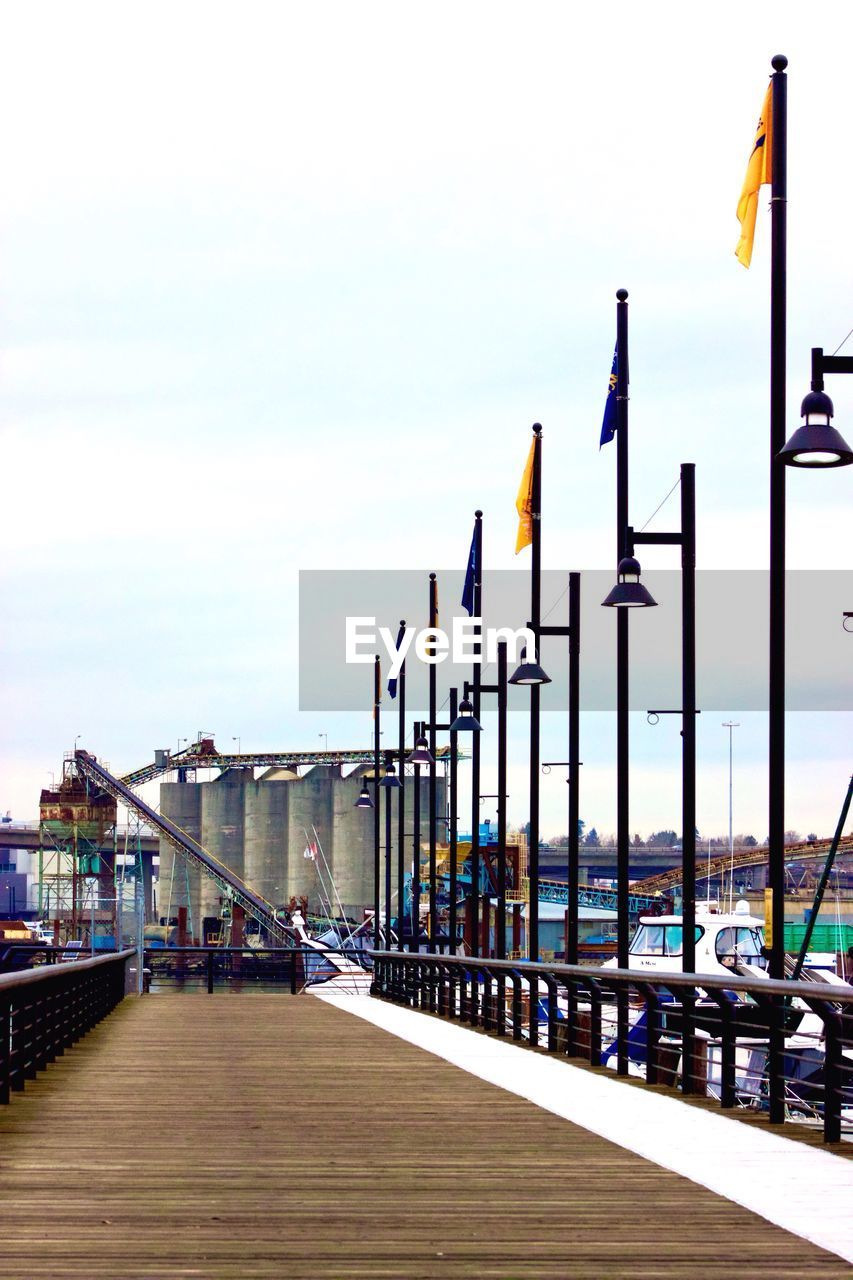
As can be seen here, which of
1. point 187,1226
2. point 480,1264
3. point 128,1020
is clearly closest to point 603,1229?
point 480,1264

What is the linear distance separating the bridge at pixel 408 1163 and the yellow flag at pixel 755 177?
22.3 feet

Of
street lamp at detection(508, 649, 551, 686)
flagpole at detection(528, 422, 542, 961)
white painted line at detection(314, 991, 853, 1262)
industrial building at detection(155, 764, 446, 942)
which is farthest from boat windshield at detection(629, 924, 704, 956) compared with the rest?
industrial building at detection(155, 764, 446, 942)

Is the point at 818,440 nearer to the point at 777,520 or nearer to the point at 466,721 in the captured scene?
the point at 777,520

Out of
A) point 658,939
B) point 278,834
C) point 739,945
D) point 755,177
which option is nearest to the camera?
point 755,177

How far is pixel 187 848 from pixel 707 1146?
4551 inches

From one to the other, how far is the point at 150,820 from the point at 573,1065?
110145 millimetres

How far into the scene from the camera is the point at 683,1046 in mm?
15594

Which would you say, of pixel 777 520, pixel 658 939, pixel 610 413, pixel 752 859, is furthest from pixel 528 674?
pixel 752 859

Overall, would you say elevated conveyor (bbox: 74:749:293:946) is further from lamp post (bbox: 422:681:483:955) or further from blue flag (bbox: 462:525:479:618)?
blue flag (bbox: 462:525:479:618)

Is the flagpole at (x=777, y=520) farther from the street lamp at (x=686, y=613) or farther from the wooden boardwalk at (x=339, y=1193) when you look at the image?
the street lamp at (x=686, y=613)

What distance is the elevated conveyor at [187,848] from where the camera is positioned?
4766 inches

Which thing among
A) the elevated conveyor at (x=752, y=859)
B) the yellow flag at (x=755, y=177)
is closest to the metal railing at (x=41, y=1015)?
the yellow flag at (x=755, y=177)

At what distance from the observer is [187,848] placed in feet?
410

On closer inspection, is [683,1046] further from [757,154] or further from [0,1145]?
[757,154]
